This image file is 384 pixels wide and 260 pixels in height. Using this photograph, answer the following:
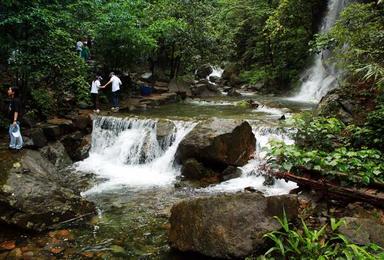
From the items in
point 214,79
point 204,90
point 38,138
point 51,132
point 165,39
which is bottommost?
point 38,138

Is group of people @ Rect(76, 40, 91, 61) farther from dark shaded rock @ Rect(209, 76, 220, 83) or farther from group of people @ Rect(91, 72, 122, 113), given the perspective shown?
dark shaded rock @ Rect(209, 76, 220, 83)

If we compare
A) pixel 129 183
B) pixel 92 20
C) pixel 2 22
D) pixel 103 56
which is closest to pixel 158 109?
pixel 103 56

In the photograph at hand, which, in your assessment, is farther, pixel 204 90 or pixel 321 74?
pixel 204 90

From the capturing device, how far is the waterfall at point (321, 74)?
21.5 meters

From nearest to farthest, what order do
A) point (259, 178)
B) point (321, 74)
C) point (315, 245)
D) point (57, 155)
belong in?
point (315, 245)
point (259, 178)
point (57, 155)
point (321, 74)

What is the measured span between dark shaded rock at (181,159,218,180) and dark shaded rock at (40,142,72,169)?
4423 mm

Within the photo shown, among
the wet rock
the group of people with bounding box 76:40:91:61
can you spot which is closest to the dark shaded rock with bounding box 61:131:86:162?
the wet rock

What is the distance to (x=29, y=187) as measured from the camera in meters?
7.99

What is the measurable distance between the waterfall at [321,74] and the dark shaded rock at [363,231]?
53.9 ft

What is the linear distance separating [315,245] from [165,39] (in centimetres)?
1759

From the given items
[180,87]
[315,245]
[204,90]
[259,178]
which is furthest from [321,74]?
[315,245]

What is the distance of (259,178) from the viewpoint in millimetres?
10289

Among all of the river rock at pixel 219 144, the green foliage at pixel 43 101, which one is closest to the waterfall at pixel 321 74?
the river rock at pixel 219 144

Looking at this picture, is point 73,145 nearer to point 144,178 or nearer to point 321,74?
point 144,178
